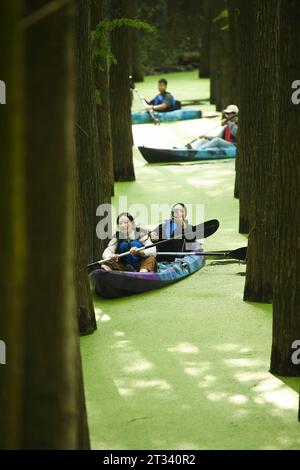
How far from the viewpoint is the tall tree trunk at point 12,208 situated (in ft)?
11.2

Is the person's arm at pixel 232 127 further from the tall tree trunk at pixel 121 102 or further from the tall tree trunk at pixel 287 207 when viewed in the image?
the tall tree trunk at pixel 287 207

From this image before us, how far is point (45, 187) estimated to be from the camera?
348 centimetres

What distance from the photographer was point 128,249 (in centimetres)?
1009

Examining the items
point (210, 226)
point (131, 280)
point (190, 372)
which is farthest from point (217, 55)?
point (190, 372)

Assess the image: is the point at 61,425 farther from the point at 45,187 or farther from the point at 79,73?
the point at 79,73

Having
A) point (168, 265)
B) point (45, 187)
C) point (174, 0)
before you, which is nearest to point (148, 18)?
point (174, 0)

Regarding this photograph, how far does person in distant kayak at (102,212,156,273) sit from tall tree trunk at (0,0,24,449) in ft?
20.6

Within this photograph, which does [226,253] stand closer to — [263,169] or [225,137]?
[263,169]

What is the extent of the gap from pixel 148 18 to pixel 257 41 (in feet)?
87.7

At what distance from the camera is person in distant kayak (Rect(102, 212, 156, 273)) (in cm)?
995

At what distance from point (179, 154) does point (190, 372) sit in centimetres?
1124

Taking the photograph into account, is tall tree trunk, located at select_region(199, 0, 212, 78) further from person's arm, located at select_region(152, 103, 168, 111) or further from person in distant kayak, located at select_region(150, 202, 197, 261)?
person in distant kayak, located at select_region(150, 202, 197, 261)

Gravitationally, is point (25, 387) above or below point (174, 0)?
below

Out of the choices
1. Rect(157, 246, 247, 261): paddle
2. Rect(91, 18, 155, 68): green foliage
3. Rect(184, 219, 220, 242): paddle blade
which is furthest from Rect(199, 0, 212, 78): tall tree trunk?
Rect(157, 246, 247, 261): paddle
